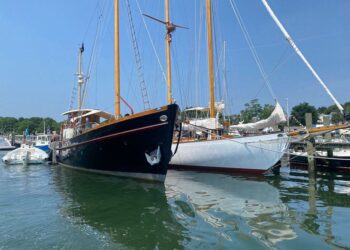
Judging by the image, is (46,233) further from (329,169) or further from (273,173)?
(329,169)

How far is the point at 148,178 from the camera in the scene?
14133 mm

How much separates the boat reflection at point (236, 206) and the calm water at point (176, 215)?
2 cm

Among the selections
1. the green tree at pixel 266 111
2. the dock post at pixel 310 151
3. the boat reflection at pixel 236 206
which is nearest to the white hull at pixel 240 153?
the boat reflection at pixel 236 206

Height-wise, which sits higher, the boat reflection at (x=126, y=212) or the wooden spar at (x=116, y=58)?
the wooden spar at (x=116, y=58)

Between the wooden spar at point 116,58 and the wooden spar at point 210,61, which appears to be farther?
the wooden spar at point 210,61

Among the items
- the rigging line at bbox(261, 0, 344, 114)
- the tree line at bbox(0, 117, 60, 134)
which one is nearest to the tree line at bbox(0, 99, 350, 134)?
the tree line at bbox(0, 117, 60, 134)

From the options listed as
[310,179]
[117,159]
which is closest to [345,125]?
[310,179]

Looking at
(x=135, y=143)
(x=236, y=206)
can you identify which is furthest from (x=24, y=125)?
(x=236, y=206)

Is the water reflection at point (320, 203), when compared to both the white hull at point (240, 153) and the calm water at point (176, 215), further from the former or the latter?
the white hull at point (240, 153)

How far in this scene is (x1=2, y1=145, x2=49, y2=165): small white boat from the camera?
26784 mm

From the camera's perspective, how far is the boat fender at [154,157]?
13.5 metres

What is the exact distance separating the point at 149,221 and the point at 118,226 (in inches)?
32.5

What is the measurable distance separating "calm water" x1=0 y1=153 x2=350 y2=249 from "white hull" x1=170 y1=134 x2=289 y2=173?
2333 millimetres

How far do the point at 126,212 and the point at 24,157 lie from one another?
69.2ft
